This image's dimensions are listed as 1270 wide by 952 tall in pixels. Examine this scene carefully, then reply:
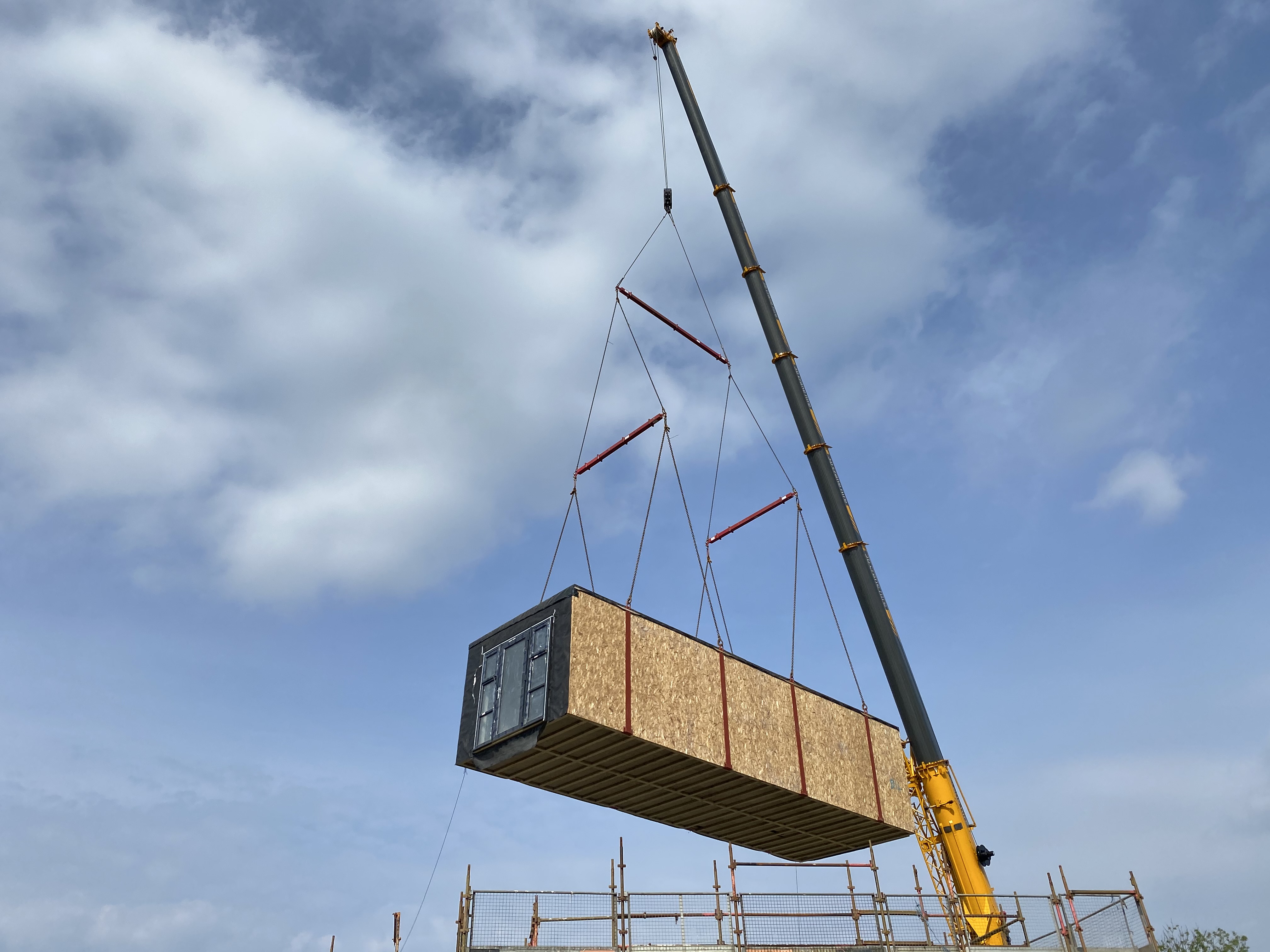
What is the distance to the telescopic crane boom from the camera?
2172cm

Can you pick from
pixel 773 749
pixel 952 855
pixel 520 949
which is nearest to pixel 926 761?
pixel 952 855

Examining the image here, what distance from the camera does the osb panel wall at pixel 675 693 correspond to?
1705 centimetres

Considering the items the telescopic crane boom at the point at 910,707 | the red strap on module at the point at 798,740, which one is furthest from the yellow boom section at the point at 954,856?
the red strap on module at the point at 798,740

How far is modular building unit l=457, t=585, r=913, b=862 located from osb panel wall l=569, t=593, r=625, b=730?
26 millimetres

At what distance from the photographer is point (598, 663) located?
16516 millimetres

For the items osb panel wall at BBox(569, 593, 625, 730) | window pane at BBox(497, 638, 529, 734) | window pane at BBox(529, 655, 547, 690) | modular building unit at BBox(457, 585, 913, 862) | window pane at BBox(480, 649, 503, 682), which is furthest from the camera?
window pane at BBox(480, 649, 503, 682)

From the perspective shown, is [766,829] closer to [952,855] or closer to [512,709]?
[952,855]

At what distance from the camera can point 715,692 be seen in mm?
18516

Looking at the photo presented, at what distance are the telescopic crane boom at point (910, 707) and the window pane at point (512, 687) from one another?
10.6 metres

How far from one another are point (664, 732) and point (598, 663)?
190 cm

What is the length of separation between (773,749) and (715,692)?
6.43 ft

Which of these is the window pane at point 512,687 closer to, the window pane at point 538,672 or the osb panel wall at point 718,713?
the window pane at point 538,672

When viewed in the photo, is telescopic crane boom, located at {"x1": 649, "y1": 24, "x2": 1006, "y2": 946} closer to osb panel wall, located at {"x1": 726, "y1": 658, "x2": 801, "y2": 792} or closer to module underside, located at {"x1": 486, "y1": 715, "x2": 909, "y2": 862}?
module underside, located at {"x1": 486, "y1": 715, "x2": 909, "y2": 862}

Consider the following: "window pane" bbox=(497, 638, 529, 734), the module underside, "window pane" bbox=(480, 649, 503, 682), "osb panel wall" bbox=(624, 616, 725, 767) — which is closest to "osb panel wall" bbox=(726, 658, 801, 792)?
the module underside
